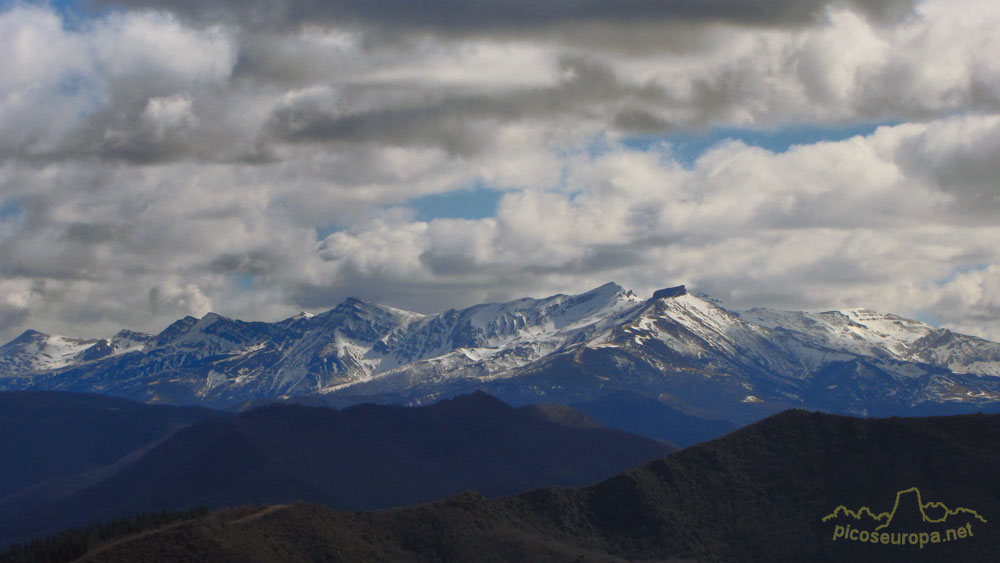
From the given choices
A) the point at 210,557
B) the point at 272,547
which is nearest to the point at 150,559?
the point at 210,557

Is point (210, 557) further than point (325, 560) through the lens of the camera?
No

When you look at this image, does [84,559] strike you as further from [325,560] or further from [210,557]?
[325,560]

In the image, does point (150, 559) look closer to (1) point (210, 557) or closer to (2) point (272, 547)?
(1) point (210, 557)

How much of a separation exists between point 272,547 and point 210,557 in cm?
1465

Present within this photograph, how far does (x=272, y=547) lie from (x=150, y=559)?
21977 millimetres

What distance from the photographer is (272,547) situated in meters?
196

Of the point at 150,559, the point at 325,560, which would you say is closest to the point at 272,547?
the point at 325,560

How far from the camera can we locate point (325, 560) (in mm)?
199250

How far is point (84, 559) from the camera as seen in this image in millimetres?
182125

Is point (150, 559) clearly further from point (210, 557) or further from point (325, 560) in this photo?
point (325, 560)

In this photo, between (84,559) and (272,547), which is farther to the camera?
(272,547)

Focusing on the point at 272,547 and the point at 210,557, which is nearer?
the point at 210,557

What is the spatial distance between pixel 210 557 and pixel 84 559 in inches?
764

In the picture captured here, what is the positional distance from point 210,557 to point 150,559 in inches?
357
